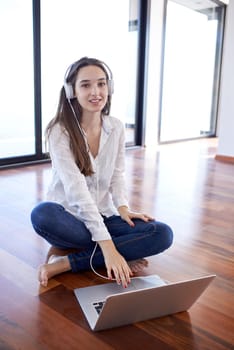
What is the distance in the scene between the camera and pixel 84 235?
4.50ft

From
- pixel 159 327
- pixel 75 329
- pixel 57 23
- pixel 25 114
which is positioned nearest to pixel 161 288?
pixel 159 327

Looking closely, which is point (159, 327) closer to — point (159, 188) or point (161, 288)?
point (161, 288)

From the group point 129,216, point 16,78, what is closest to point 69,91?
point 129,216

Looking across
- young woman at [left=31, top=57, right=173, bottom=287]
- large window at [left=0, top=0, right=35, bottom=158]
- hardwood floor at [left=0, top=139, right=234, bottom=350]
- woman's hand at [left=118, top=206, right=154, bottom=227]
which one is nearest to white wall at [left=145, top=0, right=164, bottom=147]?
large window at [left=0, top=0, right=35, bottom=158]

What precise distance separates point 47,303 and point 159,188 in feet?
5.44

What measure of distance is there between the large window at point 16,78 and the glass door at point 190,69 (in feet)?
6.82

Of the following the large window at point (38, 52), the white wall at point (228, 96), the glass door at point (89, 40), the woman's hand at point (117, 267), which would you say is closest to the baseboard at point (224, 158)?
the white wall at point (228, 96)

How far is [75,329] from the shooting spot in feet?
3.50

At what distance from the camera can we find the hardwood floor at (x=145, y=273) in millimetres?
1035

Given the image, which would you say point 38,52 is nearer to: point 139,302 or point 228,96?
point 228,96

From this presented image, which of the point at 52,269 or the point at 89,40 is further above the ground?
the point at 89,40

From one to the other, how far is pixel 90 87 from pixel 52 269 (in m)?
0.68

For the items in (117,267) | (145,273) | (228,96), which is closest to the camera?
(117,267)

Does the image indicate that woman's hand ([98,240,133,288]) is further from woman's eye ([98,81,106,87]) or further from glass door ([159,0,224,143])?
glass door ([159,0,224,143])
